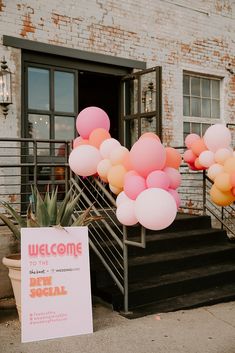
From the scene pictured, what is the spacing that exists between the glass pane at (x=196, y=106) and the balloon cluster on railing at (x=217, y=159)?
4.40 metres

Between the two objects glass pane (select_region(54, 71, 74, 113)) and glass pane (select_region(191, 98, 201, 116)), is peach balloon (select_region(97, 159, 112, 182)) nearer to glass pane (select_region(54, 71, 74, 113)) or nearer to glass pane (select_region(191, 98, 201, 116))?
glass pane (select_region(54, 71, 74, 113))

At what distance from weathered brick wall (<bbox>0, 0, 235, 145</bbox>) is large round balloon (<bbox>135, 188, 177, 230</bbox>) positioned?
347cm

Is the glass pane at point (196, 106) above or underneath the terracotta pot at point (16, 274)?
above

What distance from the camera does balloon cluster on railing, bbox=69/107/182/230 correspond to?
138 inches

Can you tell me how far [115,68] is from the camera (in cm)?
757

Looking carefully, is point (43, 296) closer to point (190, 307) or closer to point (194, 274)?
point (190, 307)

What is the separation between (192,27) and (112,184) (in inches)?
217

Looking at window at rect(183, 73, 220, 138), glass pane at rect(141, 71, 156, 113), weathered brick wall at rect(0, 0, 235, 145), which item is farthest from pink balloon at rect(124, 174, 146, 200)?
window at rect(183, 73, 220, 138)

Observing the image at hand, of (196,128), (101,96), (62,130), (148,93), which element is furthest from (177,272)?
(101,96)

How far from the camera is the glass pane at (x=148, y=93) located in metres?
7.42

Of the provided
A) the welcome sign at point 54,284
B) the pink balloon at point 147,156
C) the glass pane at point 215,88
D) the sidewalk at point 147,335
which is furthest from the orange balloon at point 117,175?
the glass pane at point 215,88

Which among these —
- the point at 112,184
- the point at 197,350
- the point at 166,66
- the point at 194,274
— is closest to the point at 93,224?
the point at 194,274

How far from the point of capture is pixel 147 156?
3.60 m

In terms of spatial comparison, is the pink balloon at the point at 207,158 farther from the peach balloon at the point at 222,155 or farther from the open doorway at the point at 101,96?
the open doorway at the point at 101,96
